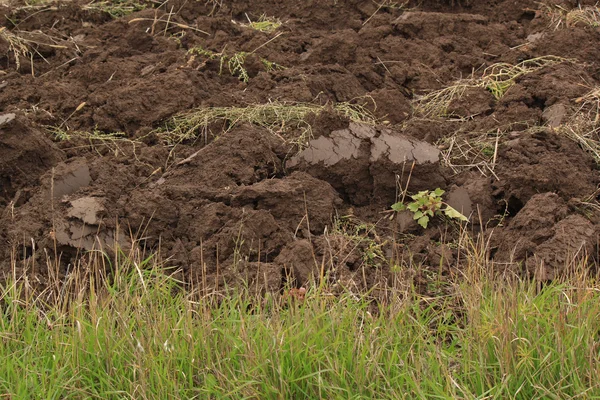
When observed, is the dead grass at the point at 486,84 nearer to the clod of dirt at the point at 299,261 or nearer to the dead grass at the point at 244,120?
the dead grass at the point at 244,120

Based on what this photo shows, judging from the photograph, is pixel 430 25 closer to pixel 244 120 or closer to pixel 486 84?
pixel 486 84

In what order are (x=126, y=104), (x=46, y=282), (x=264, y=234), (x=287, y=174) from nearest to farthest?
(x=46, y=282)
(x=264, y=234)
(x=287, y=174)
(x=126, y=104)

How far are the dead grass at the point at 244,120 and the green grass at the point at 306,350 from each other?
1618 millimetres

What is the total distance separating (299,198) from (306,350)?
1.32 meters

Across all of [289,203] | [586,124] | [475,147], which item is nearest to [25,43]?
[289,203]

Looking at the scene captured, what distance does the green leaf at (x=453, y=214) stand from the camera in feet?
14.1

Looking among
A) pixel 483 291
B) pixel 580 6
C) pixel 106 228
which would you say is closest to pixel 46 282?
pixel 106 228

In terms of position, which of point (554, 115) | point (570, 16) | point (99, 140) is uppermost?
point (570, 16)

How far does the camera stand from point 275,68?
592 cm

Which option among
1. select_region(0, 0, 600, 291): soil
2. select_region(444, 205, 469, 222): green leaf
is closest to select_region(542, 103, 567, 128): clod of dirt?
select_region(0, 0, 600, 291): soil

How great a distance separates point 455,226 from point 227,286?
1.32 metres

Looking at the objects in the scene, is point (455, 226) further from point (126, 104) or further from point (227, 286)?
point (126, 104)

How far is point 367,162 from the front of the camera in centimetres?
460

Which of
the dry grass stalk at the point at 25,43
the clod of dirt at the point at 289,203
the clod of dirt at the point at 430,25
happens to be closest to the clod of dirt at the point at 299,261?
the clod of dirt at the point at 289,203
